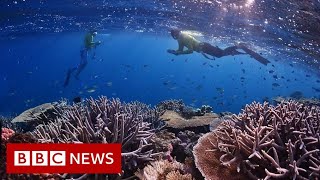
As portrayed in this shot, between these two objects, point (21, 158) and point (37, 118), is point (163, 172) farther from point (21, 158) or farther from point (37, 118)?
point (37, 118)

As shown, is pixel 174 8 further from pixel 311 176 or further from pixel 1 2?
pixel 311 176

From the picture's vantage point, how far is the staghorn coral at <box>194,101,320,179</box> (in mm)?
4145

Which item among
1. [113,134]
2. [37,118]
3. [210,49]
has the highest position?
[113,134]

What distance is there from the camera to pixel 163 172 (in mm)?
4871

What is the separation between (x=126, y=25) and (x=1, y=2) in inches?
631

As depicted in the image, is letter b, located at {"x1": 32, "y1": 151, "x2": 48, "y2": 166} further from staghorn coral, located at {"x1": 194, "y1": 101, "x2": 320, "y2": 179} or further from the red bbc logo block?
staghorn coral, located at {"x1": 194, "y1": 101, "x2": 320, "y2": 179}

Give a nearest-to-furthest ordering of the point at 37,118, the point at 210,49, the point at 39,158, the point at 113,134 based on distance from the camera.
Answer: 1. the point at 39,158
2. the point at 113,134
3. the point at 37,118
4. the point at 210,49

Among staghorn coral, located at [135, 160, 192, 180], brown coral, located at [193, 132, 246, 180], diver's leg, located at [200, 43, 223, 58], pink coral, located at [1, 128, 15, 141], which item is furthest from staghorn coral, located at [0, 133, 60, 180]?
diver's leg, located at [200, 43, 223, 58]

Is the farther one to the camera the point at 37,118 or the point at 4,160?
the point at 37,118

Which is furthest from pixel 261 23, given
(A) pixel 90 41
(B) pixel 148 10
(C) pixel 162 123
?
(C) pixel 162 123

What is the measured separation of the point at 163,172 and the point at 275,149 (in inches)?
71.3

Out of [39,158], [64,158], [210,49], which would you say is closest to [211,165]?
[64,158]

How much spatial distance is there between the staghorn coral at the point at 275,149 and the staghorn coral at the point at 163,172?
1.21 ft

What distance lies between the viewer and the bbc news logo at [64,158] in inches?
166
